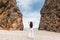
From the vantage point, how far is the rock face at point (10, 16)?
108 ft

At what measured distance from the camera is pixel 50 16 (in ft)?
113

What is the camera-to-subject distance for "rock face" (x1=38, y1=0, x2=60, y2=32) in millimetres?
32719

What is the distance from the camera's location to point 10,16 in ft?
111

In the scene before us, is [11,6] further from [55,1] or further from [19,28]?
[55,1]

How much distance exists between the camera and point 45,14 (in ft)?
119

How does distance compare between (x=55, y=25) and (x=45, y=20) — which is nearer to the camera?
(x=55, y=25)

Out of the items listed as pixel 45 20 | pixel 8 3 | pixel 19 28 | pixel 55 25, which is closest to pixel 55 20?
pixel 55 25

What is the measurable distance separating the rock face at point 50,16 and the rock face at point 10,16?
176 inches

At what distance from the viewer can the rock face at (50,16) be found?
3272 cm

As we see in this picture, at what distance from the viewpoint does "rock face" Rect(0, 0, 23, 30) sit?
108ft

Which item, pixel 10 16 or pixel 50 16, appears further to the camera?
pixel 50 16

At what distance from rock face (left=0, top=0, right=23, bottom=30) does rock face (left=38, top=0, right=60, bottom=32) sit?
14.7 feet

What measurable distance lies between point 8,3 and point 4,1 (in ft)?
3.54

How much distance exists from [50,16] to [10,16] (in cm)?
713
